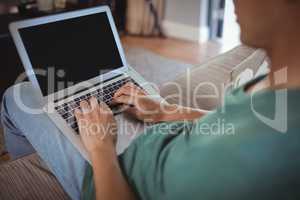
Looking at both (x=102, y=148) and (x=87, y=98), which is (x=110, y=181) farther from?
(x=87, y=98)

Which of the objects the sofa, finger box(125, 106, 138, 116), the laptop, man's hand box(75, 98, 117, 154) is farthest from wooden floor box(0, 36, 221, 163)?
man's hand box(75, 98, 117, 154)

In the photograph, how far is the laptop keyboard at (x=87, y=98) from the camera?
38.3 inches

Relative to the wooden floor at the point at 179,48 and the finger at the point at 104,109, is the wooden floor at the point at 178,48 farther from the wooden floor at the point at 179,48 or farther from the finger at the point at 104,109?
the finger at the point at 104,109

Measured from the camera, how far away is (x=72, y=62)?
1.09 meters

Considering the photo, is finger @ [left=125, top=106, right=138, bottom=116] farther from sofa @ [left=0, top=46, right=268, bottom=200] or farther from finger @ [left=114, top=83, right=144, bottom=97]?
sofa @ [left=0, top=46, right=268, bottom=200]

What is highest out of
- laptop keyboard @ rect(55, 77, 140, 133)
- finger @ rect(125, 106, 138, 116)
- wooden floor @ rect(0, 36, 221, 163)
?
laptop keyboard @ rect(55, 77, 140, 133)

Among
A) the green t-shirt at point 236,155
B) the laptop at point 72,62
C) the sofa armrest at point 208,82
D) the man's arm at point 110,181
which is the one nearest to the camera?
the green t-shirt at point 236,155

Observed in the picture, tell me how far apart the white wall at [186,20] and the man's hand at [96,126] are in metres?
2.55

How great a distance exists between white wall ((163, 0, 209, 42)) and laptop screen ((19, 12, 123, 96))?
2.31 m

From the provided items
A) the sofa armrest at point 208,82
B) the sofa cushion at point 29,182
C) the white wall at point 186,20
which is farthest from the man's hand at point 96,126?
the white wall at point 186,20

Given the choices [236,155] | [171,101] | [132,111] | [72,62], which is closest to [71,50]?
[72,62]

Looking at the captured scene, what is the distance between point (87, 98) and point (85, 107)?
0.32ft

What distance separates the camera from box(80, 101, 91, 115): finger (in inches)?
37.7

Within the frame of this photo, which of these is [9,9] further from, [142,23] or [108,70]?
[108,70]
